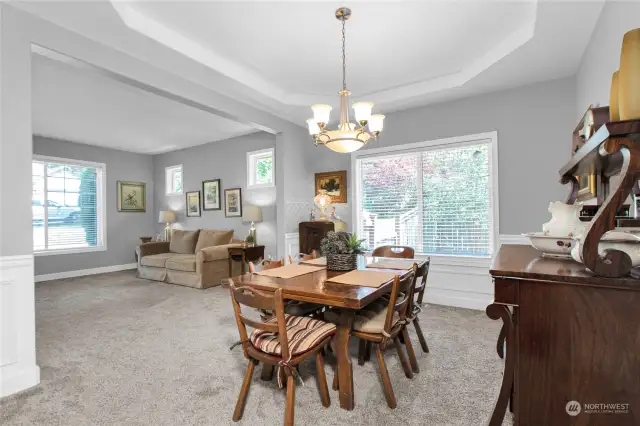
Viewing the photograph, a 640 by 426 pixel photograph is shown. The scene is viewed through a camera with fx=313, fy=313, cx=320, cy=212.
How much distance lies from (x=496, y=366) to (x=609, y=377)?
1.87m

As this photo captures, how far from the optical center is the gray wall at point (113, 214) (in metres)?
6.25

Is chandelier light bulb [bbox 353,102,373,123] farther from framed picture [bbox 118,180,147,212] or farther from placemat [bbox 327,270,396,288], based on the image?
framed picture [bbox 118,180,147,212]

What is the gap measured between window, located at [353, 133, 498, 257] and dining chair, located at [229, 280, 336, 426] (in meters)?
2.85

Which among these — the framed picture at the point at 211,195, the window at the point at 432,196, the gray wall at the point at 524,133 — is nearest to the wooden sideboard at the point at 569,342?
the gray wall at the point at 524,133

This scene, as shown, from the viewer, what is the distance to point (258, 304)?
1617 mm

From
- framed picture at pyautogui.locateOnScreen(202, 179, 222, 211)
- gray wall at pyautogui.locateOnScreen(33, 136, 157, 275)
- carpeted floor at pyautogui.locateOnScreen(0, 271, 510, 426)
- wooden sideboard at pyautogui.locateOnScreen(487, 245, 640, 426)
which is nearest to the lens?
wooden sideboard at pyautogui.locateOnScreen(487, 245, 640, 426)

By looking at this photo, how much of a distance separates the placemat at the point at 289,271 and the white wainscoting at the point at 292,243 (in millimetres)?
2235

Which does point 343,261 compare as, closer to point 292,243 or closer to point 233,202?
point 292,243

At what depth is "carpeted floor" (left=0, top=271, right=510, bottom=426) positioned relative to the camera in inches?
73.1

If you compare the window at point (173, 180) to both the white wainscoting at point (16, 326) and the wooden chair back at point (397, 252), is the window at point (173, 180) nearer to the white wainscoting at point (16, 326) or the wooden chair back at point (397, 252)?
the white wainscoting at point (16, 326)

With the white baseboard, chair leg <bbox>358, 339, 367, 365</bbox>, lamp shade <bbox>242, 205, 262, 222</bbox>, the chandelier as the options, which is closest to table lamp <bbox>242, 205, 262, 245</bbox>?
lamp shade <bbox>242, 205, 262, 222</bbox>

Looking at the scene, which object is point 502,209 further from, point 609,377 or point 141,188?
point 141,188

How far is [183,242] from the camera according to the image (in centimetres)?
649

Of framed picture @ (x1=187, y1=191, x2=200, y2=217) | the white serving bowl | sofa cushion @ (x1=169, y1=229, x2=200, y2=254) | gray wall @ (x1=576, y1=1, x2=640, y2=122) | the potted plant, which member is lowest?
sofa cushion @ (x1=169, y1=229, x2=200, y2=254)
